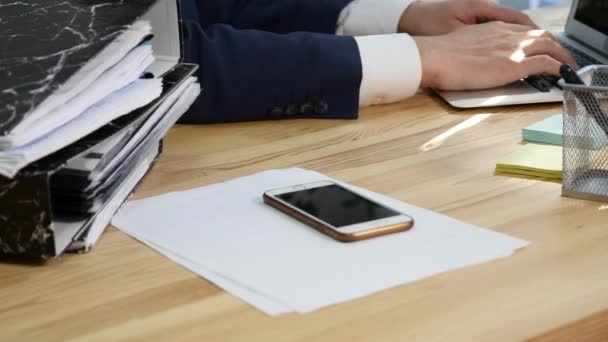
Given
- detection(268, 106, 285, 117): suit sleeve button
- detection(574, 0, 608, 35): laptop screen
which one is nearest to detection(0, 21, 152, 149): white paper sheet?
detection(268, 106, 285, 117): suit sleeve button

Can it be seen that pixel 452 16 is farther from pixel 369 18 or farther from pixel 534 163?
pixel 534 163

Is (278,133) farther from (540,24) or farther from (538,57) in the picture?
(540,24)

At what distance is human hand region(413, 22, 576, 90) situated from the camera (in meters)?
1.28

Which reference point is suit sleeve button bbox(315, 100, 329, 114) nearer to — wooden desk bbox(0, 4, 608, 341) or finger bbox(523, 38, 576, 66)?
Result: wooden desk bbox(0, 4, 608, 341)

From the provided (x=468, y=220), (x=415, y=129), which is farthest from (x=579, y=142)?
(x=415, y=129)

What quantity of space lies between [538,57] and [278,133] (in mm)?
402

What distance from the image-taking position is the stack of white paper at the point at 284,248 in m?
0.72

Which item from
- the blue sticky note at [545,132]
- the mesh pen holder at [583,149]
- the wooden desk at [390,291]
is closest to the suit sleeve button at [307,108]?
the wooden desk at [390,291]

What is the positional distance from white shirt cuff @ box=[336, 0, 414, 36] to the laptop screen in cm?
33

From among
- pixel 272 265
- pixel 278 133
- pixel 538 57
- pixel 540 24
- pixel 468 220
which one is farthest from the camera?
pixel 540 24

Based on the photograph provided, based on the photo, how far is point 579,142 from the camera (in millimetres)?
927

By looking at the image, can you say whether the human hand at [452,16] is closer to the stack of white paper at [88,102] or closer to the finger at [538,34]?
the finger at [538,34]

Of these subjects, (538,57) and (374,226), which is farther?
(538,57)

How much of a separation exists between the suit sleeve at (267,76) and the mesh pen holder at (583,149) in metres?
0.35
